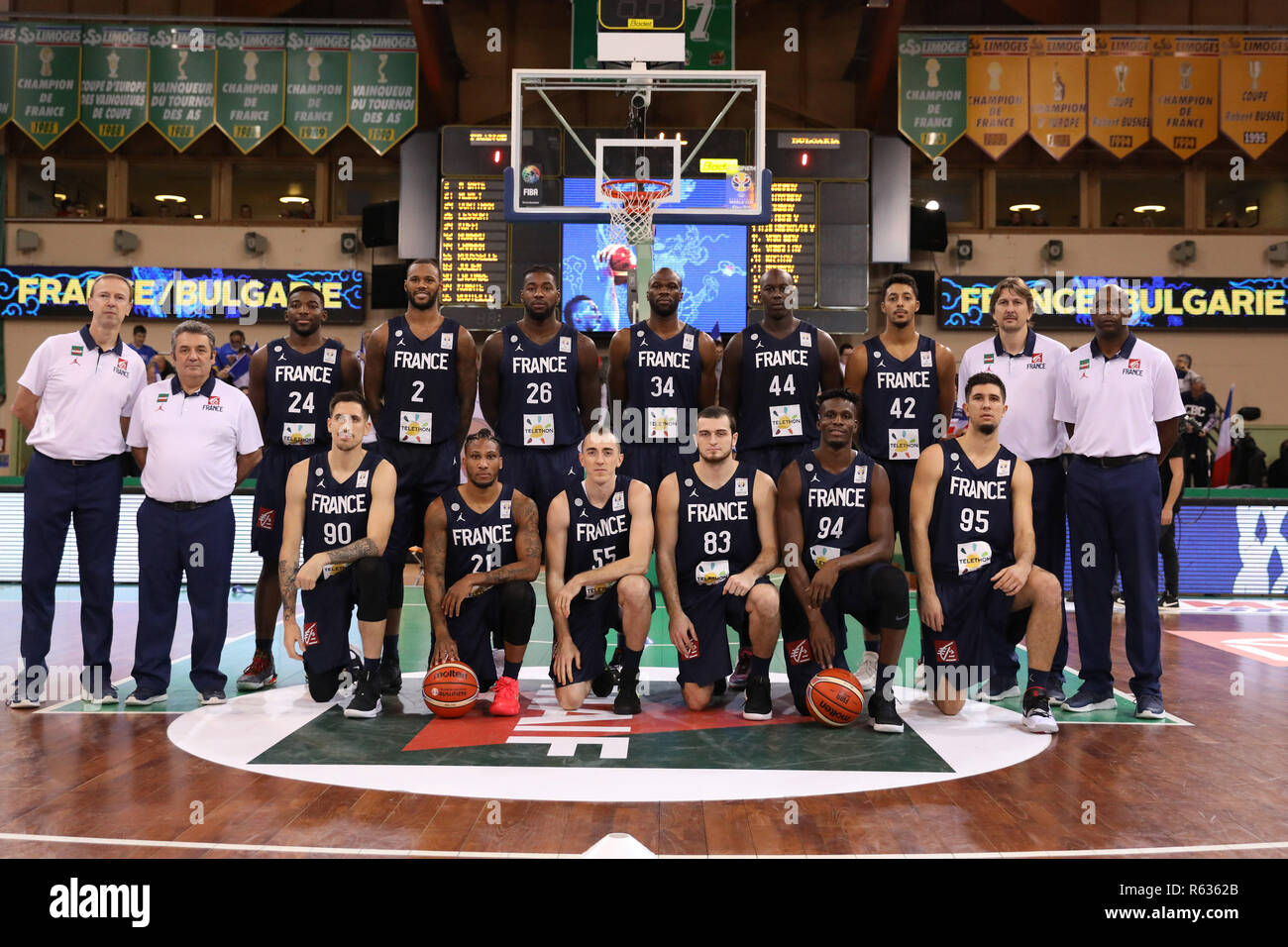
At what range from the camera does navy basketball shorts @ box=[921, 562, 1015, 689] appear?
15.8 feet

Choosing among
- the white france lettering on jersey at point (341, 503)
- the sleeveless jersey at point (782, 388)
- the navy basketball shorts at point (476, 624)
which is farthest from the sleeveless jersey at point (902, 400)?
the white france lettering on jersey at point (341, 503)

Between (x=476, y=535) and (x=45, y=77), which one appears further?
(x=45, y=77)

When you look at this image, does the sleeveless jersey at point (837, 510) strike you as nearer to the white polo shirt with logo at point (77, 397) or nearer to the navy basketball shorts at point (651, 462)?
the navy basketball shorts at point (651, 462)

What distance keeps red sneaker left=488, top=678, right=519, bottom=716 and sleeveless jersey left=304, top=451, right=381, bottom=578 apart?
0.99 m

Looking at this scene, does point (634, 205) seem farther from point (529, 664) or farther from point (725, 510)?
point (725, 510)

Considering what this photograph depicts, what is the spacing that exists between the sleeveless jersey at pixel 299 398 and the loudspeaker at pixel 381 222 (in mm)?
10366

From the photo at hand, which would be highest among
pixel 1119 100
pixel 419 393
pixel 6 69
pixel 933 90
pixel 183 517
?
pixel 6 69

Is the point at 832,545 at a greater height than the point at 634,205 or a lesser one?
lesser

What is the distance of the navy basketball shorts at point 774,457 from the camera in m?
5.44

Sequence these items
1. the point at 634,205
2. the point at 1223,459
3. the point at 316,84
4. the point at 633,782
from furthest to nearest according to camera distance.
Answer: the point at 316,84
the point at 1223,459
the point at 634,205
the point at 633,782

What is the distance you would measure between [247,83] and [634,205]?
7.66 meters

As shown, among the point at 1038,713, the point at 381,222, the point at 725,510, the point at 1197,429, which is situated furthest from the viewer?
the point at 381,222

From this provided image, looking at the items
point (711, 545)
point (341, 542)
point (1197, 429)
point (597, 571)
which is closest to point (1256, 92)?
point (1197, 429)

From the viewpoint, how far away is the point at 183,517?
16.0ft
